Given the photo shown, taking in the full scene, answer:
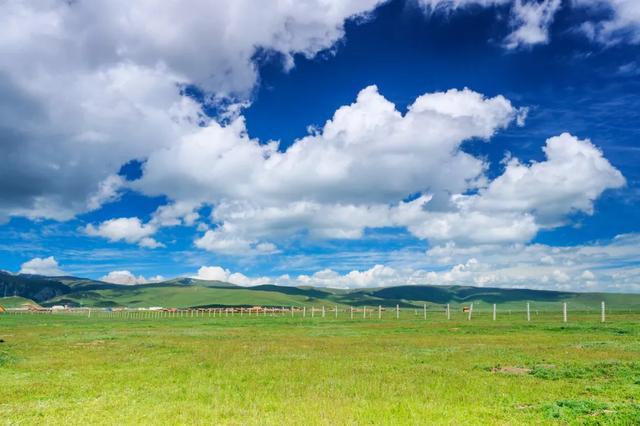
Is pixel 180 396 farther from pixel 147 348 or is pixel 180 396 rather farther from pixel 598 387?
pixel 147 348

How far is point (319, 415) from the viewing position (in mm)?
15938

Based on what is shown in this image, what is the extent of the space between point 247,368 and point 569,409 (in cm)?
1608

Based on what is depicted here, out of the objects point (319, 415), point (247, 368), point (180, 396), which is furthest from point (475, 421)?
point (247, 368)

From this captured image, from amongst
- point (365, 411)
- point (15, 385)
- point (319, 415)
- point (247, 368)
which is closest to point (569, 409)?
point (365, 411)

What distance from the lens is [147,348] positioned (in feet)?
127

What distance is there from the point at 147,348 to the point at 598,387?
30723mm

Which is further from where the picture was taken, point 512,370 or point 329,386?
point 512,370

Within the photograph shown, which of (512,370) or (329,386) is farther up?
(512,370)

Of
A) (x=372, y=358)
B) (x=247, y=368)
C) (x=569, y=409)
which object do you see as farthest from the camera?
(x=372, y=358)

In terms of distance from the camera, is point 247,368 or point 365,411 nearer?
point 365,411

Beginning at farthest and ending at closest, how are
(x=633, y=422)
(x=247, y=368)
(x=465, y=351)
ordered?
(x=465, y=351), (x=247, y=368), (x=633, y=422)

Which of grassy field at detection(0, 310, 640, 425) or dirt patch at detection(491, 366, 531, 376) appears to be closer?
grassy field at detection(0, 310, 640, 425)

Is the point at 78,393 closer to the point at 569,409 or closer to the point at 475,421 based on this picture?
the point at 475,421

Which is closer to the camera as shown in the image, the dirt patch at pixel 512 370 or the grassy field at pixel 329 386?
the grassy field at pixel 329 386
